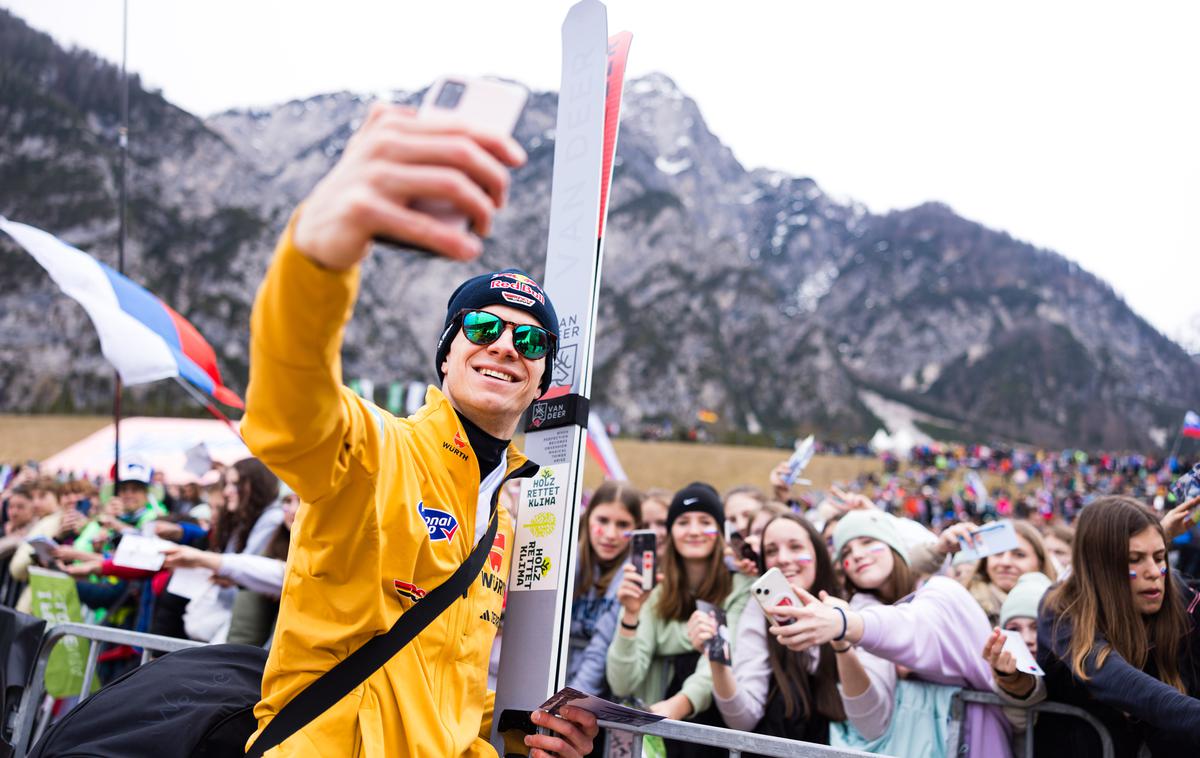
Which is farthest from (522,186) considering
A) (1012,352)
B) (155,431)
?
(155,431)

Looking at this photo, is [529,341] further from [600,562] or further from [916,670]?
[600,562]

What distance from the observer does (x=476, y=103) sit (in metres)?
1.19

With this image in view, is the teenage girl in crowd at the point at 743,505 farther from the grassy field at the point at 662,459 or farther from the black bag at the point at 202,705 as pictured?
the grassy field at the point at 662,459

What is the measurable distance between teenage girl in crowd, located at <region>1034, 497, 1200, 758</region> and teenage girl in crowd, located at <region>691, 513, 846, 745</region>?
84cm

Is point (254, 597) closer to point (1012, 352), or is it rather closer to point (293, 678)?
point (293, 678)

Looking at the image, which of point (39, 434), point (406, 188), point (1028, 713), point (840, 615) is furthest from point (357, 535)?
point (39, 434)

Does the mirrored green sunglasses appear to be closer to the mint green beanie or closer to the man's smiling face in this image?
the man's smiling face

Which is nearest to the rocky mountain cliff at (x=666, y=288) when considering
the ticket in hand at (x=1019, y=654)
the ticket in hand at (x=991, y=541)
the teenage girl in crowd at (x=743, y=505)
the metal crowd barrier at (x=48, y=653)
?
the teenage girl in crowd at (x=743, y=505)

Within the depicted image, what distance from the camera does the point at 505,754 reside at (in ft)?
7.70

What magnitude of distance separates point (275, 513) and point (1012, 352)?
125m

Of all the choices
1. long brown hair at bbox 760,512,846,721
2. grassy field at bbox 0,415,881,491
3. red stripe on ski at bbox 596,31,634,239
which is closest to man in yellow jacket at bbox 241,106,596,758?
red stripe on ski at bbox 596,31,634,239

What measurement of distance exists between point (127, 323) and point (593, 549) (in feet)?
12.7

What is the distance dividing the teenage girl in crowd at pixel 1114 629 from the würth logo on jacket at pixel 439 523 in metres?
2.38

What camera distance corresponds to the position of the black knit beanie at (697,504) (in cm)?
416
